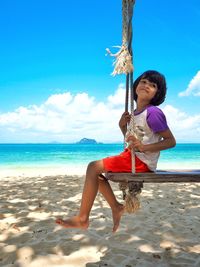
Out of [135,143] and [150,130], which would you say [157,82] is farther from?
[135,143]

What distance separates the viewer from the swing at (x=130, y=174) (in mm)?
3010

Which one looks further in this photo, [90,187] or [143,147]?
[90,187]

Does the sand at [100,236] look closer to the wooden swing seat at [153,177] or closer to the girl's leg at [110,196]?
the girl's leg at [110,196]

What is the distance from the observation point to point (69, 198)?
297 inches

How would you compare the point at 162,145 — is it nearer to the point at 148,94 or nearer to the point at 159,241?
the point at 148,94

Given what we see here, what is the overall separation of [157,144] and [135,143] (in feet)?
0.73

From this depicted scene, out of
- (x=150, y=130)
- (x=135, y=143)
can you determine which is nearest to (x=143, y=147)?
(x=135, y=143)

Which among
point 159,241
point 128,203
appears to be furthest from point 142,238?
point 128,203

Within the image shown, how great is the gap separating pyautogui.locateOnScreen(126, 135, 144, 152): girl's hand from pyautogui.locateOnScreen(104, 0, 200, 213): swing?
0.07 metres

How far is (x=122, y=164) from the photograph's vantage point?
328 cm

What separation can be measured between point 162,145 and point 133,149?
0.29 m

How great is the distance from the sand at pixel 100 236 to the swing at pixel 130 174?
1.01m

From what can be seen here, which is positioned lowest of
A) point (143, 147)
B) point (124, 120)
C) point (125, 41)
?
point (143, 147)

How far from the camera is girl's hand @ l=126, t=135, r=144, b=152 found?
3.13m
